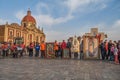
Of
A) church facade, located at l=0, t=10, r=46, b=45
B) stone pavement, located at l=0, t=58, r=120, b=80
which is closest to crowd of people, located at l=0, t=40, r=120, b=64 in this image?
stone pavement, located at l=0, t=58, r=120, b=80

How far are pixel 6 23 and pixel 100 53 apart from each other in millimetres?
57978

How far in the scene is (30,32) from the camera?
9044 centimetres

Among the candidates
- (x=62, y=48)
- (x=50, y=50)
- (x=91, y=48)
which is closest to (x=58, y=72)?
(x=91, y=48)

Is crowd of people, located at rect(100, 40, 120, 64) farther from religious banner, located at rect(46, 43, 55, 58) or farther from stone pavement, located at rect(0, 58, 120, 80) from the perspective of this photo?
stone pavement, located at rect(0, 58, 120, 80)

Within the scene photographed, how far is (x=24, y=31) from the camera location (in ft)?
278

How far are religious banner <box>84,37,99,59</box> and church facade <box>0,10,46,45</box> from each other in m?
53.7

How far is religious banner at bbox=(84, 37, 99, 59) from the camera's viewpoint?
1931 centimetres

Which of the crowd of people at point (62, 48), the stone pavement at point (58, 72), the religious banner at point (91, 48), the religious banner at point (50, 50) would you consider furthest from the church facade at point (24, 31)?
the stone pavement at point (58, 72)

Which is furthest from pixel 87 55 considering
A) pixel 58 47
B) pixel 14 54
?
pixel 14 54

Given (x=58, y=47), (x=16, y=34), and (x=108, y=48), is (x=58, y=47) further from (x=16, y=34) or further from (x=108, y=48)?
(x=16, y=34)

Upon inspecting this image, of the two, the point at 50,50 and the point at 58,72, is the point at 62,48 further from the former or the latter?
the point at 58,72

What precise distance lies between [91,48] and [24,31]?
6738 centimetres

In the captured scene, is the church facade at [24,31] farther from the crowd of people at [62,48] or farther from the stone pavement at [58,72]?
the stone pavement at [58,72]

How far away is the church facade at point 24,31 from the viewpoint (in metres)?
73.2
